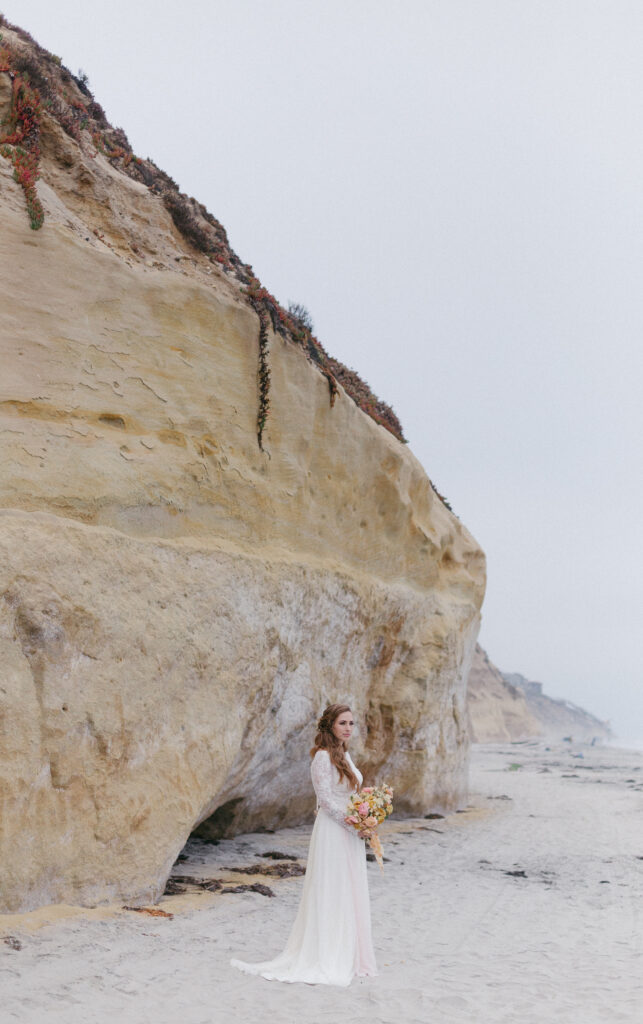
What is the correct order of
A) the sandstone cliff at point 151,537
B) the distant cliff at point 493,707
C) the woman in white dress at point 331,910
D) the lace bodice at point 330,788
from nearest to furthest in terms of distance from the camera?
the woman in white dress at point 331,910
the lace bodice at point 330,788
the sandstone cliff at point 151,537
the distant cliff at point 493,707

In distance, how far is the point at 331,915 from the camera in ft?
19.2

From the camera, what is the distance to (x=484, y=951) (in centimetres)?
707

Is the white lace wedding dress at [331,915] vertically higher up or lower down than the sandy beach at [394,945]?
higher up

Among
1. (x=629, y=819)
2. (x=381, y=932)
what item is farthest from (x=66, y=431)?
(x=629, y=819)

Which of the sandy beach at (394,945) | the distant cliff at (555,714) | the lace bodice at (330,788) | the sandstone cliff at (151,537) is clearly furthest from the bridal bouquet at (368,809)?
the distant cliff at (555,714)

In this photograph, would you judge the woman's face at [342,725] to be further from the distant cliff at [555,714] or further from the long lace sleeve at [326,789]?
the distant cliff at [555,714]

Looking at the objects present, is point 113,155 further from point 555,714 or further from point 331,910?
point 555,714

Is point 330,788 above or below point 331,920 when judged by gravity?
above

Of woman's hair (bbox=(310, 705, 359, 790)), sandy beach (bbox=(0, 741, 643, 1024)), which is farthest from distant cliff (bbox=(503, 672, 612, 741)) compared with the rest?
woman's hair (bbox=(310, 705, 359, 790))

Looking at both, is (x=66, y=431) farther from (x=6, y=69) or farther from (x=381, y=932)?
(x=381, y=932)

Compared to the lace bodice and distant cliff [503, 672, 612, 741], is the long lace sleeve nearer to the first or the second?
the lace bodice

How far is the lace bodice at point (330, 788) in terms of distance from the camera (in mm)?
6035

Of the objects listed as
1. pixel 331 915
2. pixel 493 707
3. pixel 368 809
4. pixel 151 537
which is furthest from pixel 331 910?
pixel 493 707

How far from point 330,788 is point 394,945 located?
2154mm
